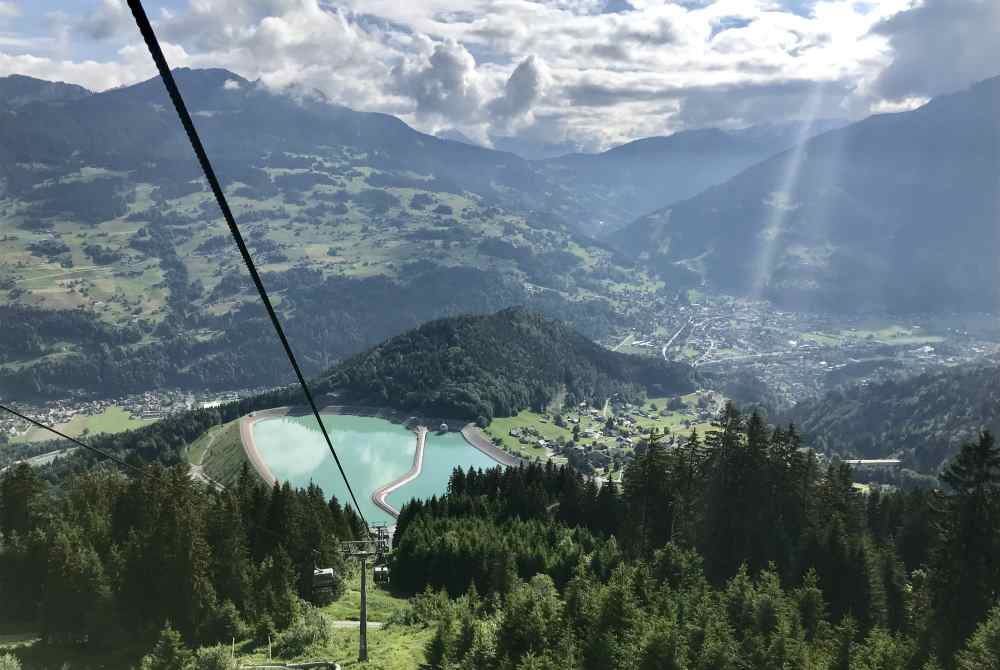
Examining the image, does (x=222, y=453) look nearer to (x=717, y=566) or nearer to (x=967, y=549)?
(x=717, y=566)

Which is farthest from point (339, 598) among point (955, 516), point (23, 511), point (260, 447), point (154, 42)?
point (260, 447)

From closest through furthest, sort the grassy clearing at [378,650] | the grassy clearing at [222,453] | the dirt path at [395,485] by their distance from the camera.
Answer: the grassy clearing at [378,650] → the dirt path at [395,485] → the grassy clearing at [222,453]

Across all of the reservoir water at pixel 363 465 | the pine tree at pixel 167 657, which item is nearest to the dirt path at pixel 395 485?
the reservoir water at pixel 363 465

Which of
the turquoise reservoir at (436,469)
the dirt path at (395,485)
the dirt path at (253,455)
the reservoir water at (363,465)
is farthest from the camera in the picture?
the reservoir water at (363,465)

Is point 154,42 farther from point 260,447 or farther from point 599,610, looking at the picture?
point 260,447

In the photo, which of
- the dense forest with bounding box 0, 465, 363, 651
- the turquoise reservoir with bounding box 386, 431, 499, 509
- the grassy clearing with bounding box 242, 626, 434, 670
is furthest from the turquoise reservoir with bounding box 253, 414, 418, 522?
the grassy clearing with bounding box 242, 626, 434, 670

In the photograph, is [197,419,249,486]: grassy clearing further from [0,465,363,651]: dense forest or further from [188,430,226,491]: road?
[0,465,363,651]: dense forest

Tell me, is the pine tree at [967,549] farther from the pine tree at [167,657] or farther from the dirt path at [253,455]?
the dirt path at [253,455]

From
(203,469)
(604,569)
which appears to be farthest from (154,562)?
(203,469)
